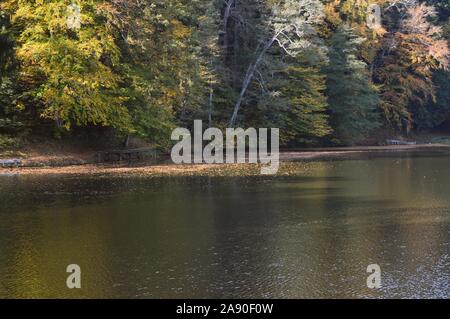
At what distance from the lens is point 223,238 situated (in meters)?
11.7

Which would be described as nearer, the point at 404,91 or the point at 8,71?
the point at 8,71

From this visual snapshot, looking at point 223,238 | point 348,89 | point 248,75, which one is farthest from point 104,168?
point 348,89

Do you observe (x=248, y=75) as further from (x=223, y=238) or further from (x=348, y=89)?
(x=223, y=238)

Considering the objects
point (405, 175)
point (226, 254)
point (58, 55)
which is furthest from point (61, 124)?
point (226, 254)

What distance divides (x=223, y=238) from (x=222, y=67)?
28.9m

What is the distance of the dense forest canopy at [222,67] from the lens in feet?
89.7

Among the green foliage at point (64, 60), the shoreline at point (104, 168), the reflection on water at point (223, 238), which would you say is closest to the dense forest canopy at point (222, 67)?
the green foliage at point (64, 60)

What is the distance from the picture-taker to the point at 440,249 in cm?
1077

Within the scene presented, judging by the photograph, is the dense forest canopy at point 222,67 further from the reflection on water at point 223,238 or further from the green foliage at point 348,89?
the reflection on water at point 223,238

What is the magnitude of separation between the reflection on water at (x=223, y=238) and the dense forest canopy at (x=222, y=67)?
27.7ft

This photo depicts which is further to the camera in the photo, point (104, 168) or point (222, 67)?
point (222, 67)
